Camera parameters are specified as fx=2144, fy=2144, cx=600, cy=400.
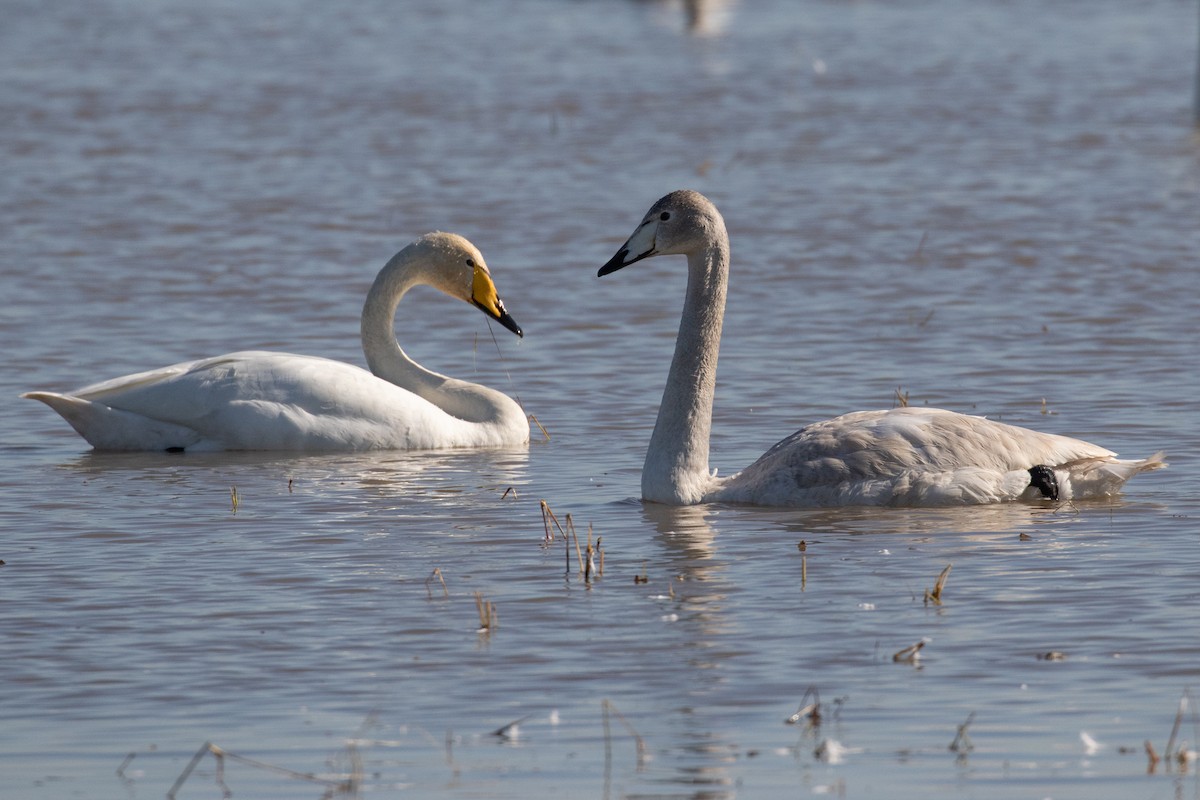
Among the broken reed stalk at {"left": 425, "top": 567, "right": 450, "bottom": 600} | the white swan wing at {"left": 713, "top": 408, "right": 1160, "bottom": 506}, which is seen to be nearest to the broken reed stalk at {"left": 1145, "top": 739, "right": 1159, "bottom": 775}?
the broken reed stalk at {"left": 425, "top": 567, "right": 450, "bottom": 600}

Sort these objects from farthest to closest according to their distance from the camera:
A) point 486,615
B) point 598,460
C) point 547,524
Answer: point 598,460 < point 547,524 < point 486,615

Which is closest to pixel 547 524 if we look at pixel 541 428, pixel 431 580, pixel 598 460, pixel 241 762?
pixel 431 580

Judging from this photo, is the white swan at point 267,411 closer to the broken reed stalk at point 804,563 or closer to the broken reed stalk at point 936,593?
the broken reed stalk at point 804,563

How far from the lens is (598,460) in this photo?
9938 millimetres

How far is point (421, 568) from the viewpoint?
767cm

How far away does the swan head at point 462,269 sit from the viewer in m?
11.3

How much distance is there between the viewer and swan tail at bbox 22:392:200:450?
1031 cm

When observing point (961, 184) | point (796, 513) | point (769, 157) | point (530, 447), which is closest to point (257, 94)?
point (769, 157)

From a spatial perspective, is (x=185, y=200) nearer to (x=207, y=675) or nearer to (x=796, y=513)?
(x=796, y=513)

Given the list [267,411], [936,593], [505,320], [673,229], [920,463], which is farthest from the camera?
[505,320]

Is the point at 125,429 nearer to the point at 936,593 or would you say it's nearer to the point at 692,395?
the point at 692,395

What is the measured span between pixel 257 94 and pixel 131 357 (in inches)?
588

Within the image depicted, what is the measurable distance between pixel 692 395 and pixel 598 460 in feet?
3.89

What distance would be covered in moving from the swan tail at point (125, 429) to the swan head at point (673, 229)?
267 centimetres
